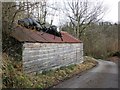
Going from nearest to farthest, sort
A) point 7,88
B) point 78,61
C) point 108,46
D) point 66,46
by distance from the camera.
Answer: point 7,88
point 66,46
point 78,61
point 108,46

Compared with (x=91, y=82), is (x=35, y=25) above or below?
above

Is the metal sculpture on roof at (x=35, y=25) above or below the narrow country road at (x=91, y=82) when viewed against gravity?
above

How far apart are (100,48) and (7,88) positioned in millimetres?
44226

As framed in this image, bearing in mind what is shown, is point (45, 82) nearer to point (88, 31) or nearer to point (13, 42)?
point (13, 42)

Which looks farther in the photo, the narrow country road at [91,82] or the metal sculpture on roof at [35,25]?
the metal sculpture on roof at [35,25]

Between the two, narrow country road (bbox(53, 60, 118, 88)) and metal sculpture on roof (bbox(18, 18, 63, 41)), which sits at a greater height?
metal sculpture on roof (bbox(18, 18, 63, 41))

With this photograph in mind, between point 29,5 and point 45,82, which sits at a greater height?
point 29,5

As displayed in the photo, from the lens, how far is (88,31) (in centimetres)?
5344

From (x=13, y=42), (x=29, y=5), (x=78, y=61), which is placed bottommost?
(x=78, y=61)

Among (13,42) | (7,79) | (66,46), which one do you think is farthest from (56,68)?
(7,79)

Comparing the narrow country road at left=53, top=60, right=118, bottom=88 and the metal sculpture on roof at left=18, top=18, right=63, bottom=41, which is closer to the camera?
the narrow country road at left=53, top=60, right=118, bottom=88

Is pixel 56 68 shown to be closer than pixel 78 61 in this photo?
Yes

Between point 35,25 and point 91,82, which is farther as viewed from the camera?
point 35,25

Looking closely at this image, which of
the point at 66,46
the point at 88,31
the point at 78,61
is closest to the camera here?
the point at 66,46
